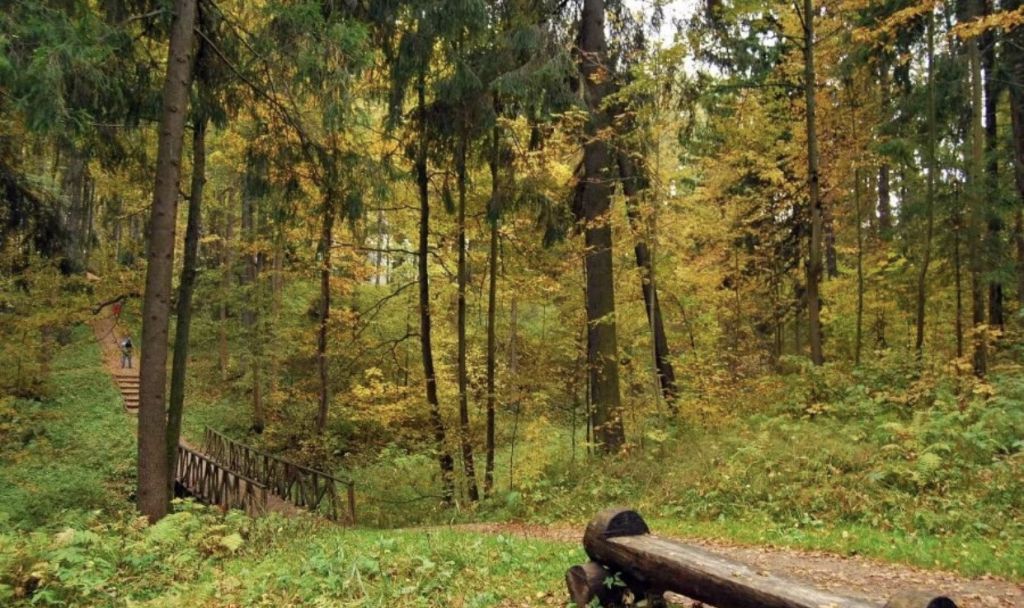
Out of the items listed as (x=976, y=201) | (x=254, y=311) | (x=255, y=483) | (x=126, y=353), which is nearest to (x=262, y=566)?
(x=255, y=483)

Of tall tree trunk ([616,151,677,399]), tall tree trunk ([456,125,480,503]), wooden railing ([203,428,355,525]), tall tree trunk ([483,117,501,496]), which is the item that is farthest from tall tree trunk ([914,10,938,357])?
wooden railing ([203,428,355,525])

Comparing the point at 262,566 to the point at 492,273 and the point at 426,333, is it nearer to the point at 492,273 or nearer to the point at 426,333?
the point at 426,333

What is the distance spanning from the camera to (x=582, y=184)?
12719 mm

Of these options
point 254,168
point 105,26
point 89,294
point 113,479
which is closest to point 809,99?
point 254,168

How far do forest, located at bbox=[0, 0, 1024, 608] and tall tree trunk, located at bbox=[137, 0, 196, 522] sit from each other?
0.11 feet

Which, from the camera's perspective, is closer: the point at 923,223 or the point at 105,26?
the point at 105,26

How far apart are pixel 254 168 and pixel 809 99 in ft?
→ 29.9

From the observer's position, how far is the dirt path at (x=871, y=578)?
4883mm

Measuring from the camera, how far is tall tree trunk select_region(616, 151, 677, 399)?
11219 mm

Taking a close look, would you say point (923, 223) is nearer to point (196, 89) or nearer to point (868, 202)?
point (868, 202)

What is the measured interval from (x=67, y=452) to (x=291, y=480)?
700 centimetres

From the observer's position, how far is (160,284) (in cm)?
834

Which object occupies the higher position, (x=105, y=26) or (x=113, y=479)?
(x=105, y=26)

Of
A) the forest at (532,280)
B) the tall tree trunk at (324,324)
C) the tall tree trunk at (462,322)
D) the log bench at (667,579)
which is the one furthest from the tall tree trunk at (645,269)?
the log bench at (667,579)
